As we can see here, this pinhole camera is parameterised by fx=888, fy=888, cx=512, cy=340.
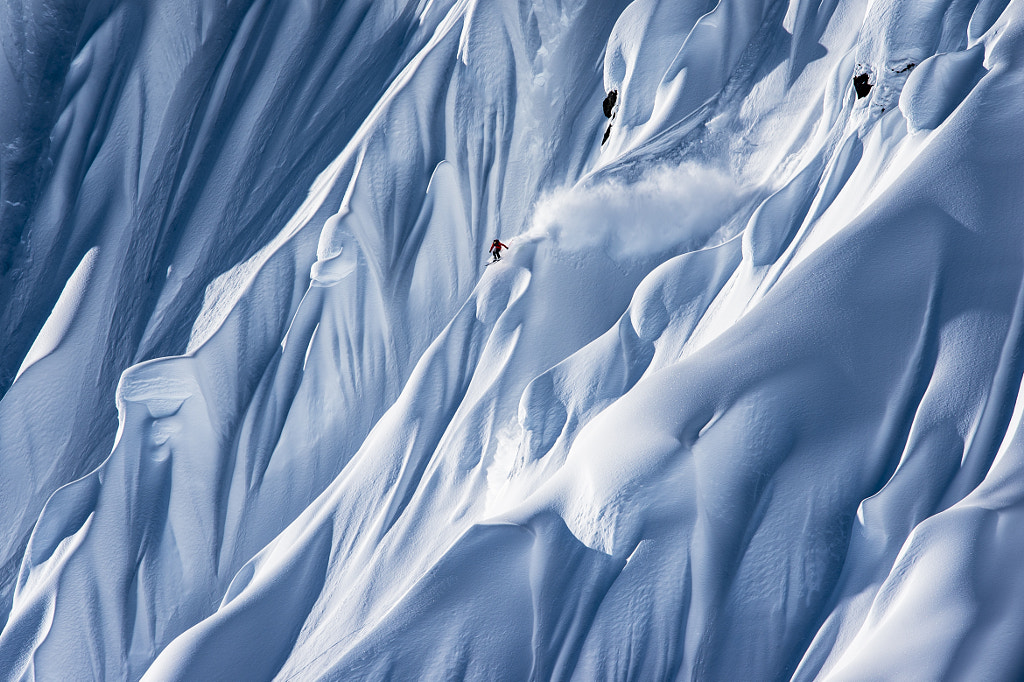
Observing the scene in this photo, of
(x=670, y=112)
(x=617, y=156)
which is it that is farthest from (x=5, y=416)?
(x=670, y=112)

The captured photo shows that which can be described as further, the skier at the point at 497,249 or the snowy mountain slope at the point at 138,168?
the snowy mountain slope at the point at 138,168

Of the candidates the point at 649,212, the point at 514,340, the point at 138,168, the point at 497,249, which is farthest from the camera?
the point at 138,168

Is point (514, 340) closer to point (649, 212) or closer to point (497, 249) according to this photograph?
point (497, 249)

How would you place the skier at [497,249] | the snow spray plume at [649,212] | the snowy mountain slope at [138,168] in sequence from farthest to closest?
the snowy mountain slope at [138,168]
the skier at [497,249]
the snow spray plume at [649,212]

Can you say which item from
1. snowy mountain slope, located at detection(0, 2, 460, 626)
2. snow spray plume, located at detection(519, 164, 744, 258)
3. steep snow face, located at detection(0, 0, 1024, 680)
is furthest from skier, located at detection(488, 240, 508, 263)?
snowy mountain slope, located at detection(0, 2, 460, 626)

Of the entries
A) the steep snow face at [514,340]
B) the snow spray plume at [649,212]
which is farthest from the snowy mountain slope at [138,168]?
the snow spray plume at [649,212]

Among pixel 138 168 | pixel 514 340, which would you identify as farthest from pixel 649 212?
pixel 138 168

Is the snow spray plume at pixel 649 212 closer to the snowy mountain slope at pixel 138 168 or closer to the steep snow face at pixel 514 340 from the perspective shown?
the steep snow face at pixel 514 340

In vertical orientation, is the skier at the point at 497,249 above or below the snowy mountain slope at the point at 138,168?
below

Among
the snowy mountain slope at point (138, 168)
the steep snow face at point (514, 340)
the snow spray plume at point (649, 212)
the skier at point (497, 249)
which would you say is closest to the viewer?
the steep snow face at point (514, 340)
